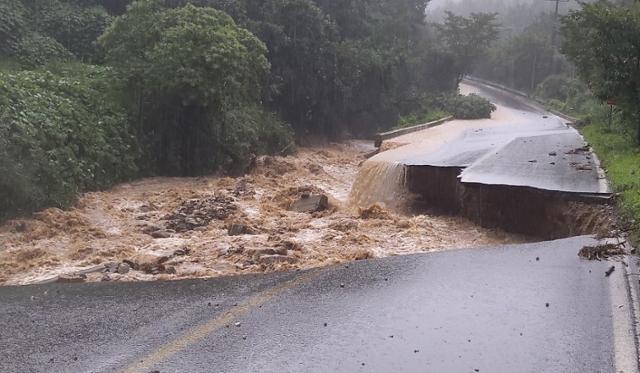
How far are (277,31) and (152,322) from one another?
74.3 ft

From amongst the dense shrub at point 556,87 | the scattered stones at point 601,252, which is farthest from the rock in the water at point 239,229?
the dense shrub at point 556,87

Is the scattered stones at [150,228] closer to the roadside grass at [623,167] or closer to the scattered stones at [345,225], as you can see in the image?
the scattered stones at [345,225]

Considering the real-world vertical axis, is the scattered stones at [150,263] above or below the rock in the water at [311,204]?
below

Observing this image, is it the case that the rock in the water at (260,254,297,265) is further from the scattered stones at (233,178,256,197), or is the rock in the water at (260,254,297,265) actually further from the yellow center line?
the scattered stones at (233,178,256,197)

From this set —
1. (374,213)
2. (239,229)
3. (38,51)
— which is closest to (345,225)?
(374,213)

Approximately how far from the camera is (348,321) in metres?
6.56

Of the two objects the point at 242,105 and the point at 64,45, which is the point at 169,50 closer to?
the point at 242,105

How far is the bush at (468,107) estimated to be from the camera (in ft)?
121

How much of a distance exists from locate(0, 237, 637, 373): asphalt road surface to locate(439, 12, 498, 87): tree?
41.4 m

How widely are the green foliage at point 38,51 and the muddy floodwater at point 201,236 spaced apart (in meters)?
5.97

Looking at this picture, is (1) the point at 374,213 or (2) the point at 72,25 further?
(2) the point at 72,25

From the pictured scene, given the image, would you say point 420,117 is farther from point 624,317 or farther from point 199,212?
point 624,317

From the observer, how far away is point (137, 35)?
19641mm

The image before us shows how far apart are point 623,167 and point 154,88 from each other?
41.5 ft
